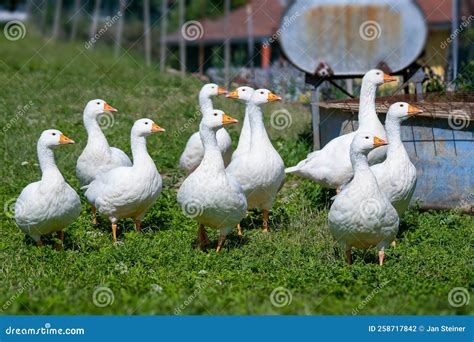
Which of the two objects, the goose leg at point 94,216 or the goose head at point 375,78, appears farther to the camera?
the goose head at point 375,78

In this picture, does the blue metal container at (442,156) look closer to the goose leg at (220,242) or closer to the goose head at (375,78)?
the goose head at (375,78)

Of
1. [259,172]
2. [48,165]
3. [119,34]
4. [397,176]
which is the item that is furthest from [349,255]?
[119,34]

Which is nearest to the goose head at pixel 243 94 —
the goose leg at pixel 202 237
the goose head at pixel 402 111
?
the goose head at pixel 402 111

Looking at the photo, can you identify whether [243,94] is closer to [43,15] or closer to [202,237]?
[202,237]

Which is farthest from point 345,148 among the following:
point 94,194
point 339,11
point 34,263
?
point 339,11

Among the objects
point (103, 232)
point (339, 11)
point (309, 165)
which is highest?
point (339, 11)

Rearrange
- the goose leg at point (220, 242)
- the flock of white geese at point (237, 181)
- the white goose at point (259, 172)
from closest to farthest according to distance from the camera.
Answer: the flock of white geese at point (237, 181) < the goose leg at point (220, 242) < the white goose at point (259, 172)

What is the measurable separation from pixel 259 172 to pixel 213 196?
1035 mm

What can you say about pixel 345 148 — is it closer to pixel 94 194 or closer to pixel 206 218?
pixel 206 218

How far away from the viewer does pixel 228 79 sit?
18.0 meters

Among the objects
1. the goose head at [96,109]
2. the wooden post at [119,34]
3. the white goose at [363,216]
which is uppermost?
the wooden post at [119,34]

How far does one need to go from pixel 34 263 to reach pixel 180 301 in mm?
1935

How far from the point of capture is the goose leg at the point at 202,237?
821cm

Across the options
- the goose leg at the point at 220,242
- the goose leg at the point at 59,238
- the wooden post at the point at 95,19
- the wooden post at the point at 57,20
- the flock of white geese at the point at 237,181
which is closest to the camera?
the flock of white geese at the point at 237,181
